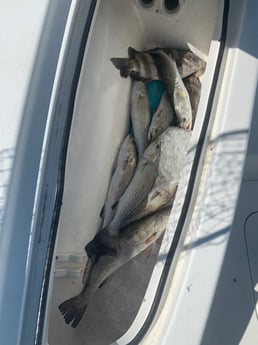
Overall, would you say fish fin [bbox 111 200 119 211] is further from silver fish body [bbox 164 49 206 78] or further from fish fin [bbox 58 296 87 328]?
silver fish body [bbox 164 49 206 78]

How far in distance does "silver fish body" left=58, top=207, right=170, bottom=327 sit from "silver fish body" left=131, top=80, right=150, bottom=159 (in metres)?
0.38

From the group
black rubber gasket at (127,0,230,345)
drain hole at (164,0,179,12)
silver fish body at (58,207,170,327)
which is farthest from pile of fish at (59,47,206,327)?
black rubber gasket at (127,0,230,345)

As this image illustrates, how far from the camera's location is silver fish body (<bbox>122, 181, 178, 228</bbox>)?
88.1 inches

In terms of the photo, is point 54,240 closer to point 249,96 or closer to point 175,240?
point 175,240

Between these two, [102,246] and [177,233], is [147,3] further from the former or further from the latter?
[177,233]

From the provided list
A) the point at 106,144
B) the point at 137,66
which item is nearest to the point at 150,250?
the point at 106,144

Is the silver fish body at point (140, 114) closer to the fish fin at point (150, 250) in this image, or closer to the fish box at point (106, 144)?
the fish box at point (106, 144)

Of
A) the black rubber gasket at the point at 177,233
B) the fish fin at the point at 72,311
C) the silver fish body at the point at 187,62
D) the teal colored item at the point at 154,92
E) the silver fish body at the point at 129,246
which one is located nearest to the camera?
the black rubber gasket at the point at 177,233

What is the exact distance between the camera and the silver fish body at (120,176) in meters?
2.34

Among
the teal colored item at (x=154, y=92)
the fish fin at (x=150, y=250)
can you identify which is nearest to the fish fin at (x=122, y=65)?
the teal colored item at (x=154, y=92)

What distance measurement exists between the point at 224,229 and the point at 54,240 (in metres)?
0.52

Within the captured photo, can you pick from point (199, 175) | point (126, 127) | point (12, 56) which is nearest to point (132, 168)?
point (126, 127)

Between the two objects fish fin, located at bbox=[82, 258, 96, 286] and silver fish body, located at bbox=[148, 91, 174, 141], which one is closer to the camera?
fish fin, located at bbox=[82, 258, 96, 286]

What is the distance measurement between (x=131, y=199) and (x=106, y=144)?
281 millimetres
